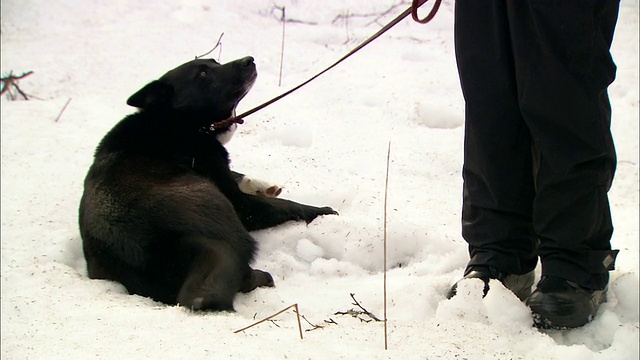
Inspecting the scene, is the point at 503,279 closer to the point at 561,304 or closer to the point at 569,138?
the point at 561,304

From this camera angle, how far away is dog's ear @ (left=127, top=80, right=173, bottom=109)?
3554mm

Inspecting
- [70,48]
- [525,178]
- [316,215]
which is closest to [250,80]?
[316,215]

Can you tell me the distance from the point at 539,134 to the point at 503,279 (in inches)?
23.3

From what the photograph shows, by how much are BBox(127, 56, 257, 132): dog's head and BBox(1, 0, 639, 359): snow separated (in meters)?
0.50

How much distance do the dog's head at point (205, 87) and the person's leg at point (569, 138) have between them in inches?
70.9

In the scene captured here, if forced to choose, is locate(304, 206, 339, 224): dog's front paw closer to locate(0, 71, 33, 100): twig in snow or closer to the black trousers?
the black trousers

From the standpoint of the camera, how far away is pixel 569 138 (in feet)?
7.45

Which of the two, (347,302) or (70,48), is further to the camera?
(70,48)

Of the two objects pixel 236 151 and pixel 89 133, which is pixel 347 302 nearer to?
pixel 236 151

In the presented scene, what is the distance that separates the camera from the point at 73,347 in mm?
2131

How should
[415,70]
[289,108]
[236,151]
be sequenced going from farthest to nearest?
[415,70] < [289,108] < [236,151]

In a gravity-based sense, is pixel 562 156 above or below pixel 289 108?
above

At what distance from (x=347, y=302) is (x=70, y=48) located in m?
4.09

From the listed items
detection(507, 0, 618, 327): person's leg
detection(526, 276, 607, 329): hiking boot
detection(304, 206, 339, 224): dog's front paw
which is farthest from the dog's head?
detection(526, 276, 607, 329): hiking boot
